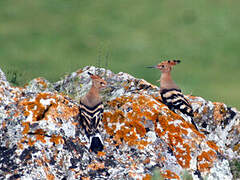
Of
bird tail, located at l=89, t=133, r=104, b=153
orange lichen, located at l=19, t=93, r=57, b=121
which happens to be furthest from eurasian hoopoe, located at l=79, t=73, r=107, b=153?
orange lichen, located at l=19, t=93, r=57, b=121

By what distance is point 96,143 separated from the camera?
491 centimetres

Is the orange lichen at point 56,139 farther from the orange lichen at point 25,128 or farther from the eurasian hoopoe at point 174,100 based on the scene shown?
the eurasian hoopoe at point 174,100

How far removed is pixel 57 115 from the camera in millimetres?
4914

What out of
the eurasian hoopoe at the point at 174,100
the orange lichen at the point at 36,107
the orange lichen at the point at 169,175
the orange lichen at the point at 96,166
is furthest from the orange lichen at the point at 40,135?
the eurasian hoopoe at the point at 174,100

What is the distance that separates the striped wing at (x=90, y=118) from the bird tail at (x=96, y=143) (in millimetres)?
54

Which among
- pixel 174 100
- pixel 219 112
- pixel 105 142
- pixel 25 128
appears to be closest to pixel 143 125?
pixel 105 142

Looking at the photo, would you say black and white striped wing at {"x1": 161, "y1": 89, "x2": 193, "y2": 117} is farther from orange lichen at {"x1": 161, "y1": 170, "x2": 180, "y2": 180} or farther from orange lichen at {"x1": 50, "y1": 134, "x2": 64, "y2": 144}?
orange lichen at {"x1": 50, "y1": 134, "x2": 64, "y2": 144}

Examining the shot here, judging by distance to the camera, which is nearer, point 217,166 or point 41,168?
point 41,168

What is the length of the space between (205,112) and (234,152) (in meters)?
0.74

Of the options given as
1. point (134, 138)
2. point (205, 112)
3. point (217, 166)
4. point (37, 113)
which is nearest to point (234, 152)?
point (205, 112)

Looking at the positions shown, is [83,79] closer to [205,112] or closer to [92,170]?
[205,112]

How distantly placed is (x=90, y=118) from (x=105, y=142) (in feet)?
1.01

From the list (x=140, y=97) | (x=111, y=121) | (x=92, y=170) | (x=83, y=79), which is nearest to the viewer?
(x=92, y=170)

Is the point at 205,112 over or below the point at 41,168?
over
